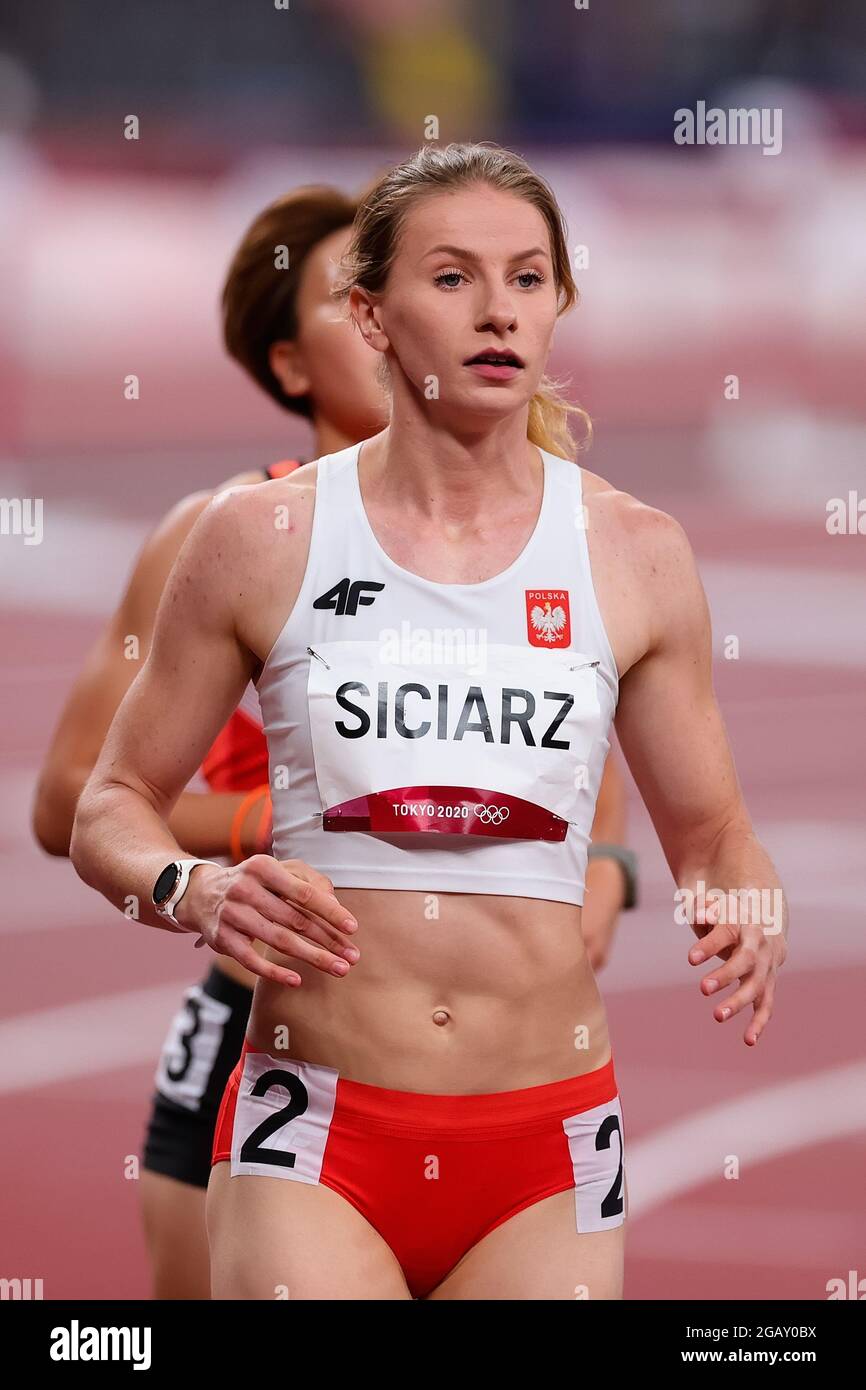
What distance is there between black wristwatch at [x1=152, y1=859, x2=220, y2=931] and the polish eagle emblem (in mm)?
455

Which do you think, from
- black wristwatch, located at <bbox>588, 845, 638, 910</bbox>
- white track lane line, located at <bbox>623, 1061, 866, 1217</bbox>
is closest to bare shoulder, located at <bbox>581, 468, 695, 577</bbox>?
black wristwatch, located at <bbox>588, 845, 638, 910</bbox>

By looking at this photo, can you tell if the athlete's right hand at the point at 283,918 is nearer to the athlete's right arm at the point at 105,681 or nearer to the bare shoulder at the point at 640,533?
the bare shoulder at the point at 640,533

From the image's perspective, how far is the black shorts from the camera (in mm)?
2992

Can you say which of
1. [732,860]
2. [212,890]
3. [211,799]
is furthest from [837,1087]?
[212,890]

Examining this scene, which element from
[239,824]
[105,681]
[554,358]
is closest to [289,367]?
[105,681]

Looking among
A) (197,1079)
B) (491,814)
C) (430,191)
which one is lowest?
(197,1079)

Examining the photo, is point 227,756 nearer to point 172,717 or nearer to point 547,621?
point 172,717

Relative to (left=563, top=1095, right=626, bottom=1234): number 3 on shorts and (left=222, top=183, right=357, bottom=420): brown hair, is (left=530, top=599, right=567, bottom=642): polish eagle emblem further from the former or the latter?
(left=222, top=183, right=357, bottom=420): brown hair

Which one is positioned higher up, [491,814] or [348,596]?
[348,596]

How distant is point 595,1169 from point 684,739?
1.67 feet

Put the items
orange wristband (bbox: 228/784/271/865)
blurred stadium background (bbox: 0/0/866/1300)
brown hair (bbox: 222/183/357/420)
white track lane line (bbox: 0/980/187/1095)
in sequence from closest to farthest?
orange wristband (bbox: 228/784/271/865)
brown hair (bbox: 222/183/357/420)
white track lane line (bbox: 0/980/187/1095)
blurred stadium background (bbox: 0/0/866/1300)

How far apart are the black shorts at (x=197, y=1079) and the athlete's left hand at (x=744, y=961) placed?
1142mm

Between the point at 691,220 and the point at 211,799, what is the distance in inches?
146

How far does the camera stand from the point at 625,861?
3070 mm
